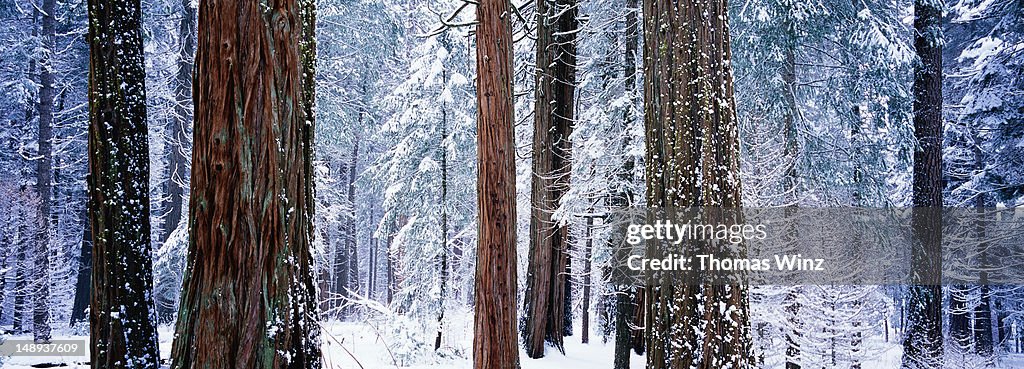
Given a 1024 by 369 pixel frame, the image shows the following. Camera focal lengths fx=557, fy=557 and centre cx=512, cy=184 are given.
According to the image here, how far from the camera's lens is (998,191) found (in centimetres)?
1193

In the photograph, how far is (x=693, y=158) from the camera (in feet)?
12.5

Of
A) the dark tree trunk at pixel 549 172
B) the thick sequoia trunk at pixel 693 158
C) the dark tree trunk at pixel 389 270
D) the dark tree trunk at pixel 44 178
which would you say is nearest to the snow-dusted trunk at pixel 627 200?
the dark tree trunk at pixel 549 172

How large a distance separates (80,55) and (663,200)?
17.0 metres

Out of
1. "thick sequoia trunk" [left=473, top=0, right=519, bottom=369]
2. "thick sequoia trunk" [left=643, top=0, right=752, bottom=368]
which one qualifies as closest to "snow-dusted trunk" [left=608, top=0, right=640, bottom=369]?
"thick sequoia trunk" [left=473, top=0, right=519, bottom=369]

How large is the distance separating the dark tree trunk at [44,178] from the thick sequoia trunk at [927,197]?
1884 cm

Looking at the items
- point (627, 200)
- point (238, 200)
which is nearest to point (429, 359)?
point (627, 200)

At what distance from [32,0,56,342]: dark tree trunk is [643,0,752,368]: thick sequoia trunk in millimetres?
15596

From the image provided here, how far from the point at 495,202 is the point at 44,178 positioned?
15.6 metres

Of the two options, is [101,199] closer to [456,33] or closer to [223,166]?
[223,166]

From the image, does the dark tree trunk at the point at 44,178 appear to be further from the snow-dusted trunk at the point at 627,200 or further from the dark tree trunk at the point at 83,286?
the snow-dusted trunk at the point at 627,200

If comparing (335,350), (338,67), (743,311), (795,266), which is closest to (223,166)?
(743,311)

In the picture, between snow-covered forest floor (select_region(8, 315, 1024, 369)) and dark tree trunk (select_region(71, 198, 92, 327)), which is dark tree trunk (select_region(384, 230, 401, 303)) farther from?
Result: dark tree trunk (select_region(71, 198, 92, 327))

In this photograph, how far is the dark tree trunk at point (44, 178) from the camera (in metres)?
14.0

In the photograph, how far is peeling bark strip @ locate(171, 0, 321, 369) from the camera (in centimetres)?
243
